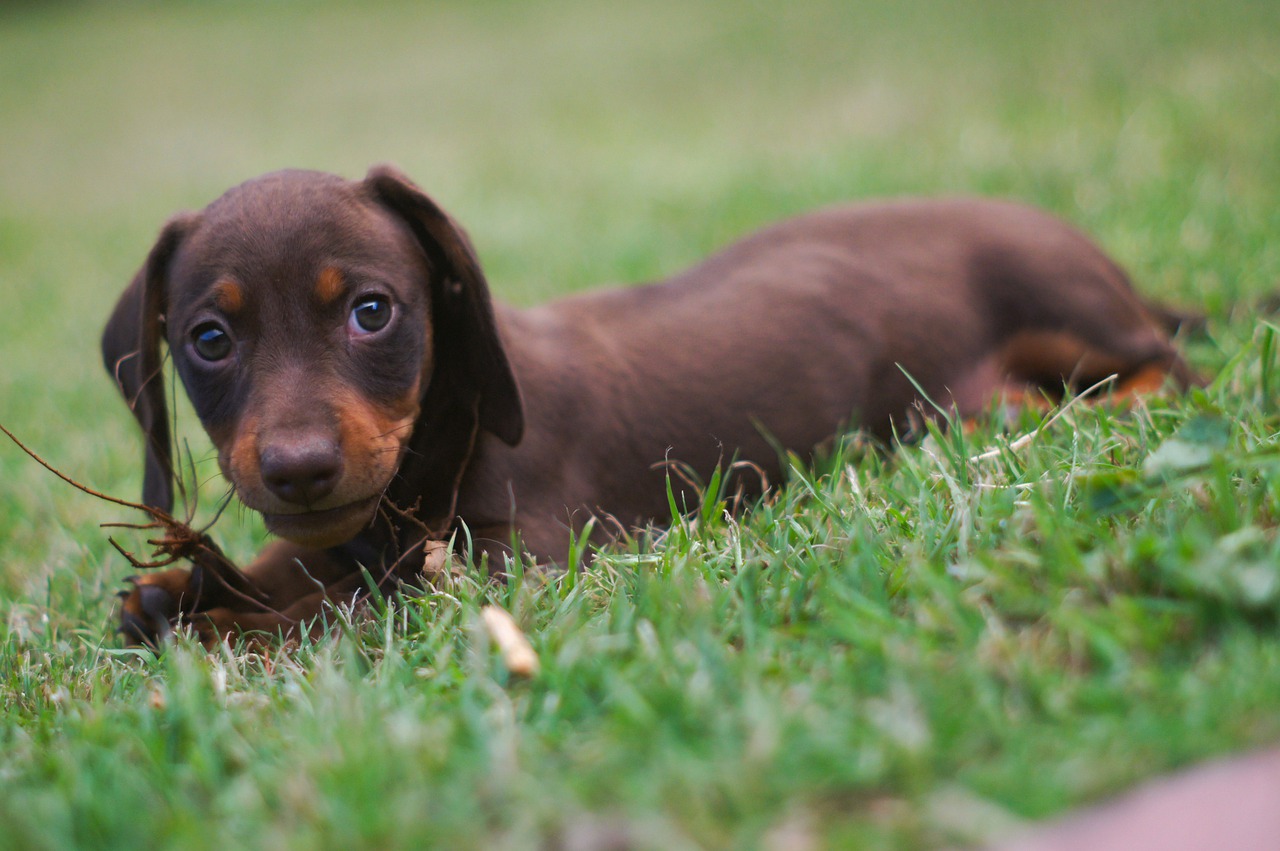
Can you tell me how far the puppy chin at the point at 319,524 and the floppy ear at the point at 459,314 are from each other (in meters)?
0.46

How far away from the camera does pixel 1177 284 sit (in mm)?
4938

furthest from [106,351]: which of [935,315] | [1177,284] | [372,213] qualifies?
[1177,284]

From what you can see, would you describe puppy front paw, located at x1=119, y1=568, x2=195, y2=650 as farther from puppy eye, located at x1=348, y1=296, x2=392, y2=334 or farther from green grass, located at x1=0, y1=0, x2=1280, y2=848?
puppy eye, located at x1=348, y1=296, x2=392, y2=334

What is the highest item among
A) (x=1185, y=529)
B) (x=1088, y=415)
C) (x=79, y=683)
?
(x=1185, y=529)

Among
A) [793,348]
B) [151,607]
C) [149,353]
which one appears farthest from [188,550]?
[793,348]

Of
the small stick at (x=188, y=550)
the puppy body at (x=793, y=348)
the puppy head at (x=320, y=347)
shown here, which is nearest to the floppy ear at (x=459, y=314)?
the puppy head at (x=320, y=347)

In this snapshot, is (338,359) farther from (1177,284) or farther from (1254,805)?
(1177,284)

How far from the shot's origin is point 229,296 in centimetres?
263

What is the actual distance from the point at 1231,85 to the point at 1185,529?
7285 millimetres

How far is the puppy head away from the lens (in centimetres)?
249

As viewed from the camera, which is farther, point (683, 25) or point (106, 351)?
point (683, 25)

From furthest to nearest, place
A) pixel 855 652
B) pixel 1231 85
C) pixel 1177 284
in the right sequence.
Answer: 1. pixel 1231 85
2. pixel 1177 284
3. pixel 855 652

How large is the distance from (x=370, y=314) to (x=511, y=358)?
18.1 inches

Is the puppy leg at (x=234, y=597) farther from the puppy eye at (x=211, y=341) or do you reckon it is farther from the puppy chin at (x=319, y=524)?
the puppy eye at (x=211, y=341)
